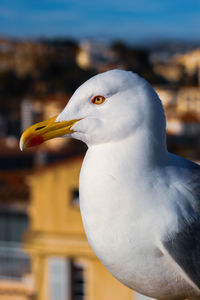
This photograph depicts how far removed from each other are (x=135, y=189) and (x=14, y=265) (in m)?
4.27

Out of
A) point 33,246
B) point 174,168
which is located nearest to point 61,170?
point 33,246

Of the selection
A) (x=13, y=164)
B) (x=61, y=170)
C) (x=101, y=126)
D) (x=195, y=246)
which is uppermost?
(x=101, y=126)

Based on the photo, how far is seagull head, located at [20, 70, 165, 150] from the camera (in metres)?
0.72

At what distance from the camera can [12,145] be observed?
32.9 ft

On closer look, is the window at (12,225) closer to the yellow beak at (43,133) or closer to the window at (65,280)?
the window at (65,280)

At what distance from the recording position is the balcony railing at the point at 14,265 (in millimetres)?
4609

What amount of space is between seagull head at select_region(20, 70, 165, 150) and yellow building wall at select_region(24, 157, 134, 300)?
8.23ft

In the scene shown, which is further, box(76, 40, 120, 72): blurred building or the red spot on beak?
box(76, 40, 120, 72): blurred building

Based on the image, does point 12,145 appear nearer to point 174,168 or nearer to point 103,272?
point 103,272

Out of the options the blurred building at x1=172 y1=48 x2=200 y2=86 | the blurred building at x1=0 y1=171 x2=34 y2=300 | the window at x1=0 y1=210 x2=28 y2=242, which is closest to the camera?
the blurred building at x1=0 y1=171 x2=34 y2=300

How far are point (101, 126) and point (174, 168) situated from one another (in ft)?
0.36

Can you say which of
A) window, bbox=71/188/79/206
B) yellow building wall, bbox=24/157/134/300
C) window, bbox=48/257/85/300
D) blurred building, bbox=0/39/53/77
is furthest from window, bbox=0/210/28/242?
blurred building, bbox=0/39/53/77

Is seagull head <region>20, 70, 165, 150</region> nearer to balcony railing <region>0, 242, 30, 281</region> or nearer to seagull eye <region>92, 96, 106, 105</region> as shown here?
seagull eye <region>92, 96, 106, 105</region>

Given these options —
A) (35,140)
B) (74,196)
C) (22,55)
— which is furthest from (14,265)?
(22,55)
